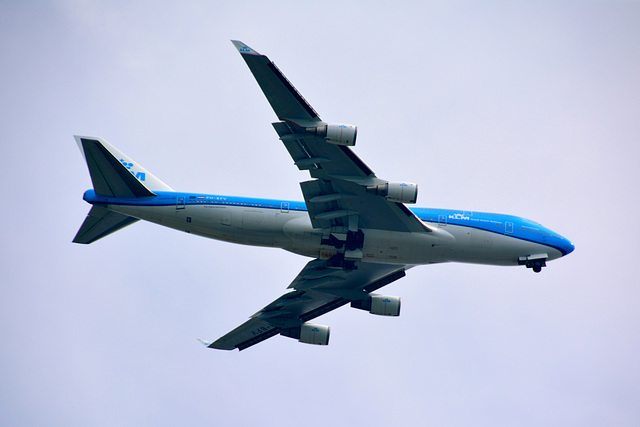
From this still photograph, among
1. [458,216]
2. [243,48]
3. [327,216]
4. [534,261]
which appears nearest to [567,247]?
[534,261]

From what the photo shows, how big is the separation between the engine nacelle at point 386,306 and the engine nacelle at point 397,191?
983cm

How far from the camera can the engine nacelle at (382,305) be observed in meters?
44.3

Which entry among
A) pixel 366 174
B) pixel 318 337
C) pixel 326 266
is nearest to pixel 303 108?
pixel 366 174

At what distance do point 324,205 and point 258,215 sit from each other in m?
3.77

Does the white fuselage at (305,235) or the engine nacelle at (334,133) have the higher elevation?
the engine nacelle at (334,133)

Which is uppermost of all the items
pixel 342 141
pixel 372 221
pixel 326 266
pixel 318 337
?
pixel 342 141

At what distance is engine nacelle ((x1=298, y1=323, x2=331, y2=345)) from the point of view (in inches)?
1806

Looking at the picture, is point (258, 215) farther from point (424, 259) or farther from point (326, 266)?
point (424, 259)

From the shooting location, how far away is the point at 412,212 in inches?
1528

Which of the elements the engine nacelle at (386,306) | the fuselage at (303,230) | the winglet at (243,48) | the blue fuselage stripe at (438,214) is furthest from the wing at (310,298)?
the winglet at (243,48)

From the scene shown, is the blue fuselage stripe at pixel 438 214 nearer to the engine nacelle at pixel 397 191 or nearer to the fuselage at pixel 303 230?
the fuselage at pixel 303 230

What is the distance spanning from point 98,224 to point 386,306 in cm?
1865

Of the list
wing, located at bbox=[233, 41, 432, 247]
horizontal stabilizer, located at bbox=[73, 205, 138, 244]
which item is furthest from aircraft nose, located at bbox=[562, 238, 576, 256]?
horizontal stabilizer, located at bbox=[73, 205, 138, 244]

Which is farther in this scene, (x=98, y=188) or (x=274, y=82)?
(x=98, y=188)
